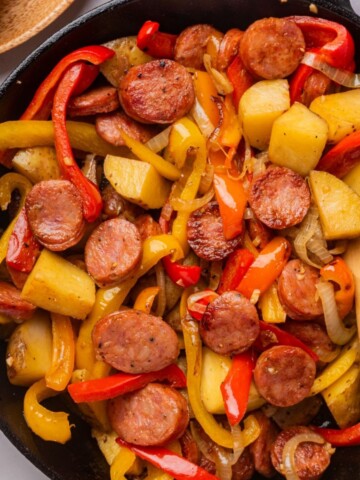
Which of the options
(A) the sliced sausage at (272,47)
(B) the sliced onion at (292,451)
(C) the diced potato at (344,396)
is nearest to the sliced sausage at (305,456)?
(B) the sliced onion at (292,451)

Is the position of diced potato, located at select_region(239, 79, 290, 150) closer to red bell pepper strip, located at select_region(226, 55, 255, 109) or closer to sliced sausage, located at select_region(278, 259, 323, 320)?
red bell pepper strip, located at select_region(226, 55, 255, 109)

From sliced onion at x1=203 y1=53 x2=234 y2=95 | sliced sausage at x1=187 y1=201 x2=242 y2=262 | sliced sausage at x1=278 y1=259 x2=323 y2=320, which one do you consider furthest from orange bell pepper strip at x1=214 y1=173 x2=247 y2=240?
sliced onion at x1=203 y1=53 x2=234 y2=95

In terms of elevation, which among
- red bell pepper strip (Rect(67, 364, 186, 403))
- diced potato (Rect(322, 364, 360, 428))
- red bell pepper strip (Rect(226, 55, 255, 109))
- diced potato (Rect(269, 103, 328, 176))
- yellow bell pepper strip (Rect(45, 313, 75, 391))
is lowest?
diced potato (Rect(322, 364, 360, 428))

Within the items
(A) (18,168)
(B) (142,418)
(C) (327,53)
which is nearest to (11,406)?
(B) (142,418)

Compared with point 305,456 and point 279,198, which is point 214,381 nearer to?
point 305,456

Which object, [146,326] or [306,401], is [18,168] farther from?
[306,401]

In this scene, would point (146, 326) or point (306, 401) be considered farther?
point (306, 401)
